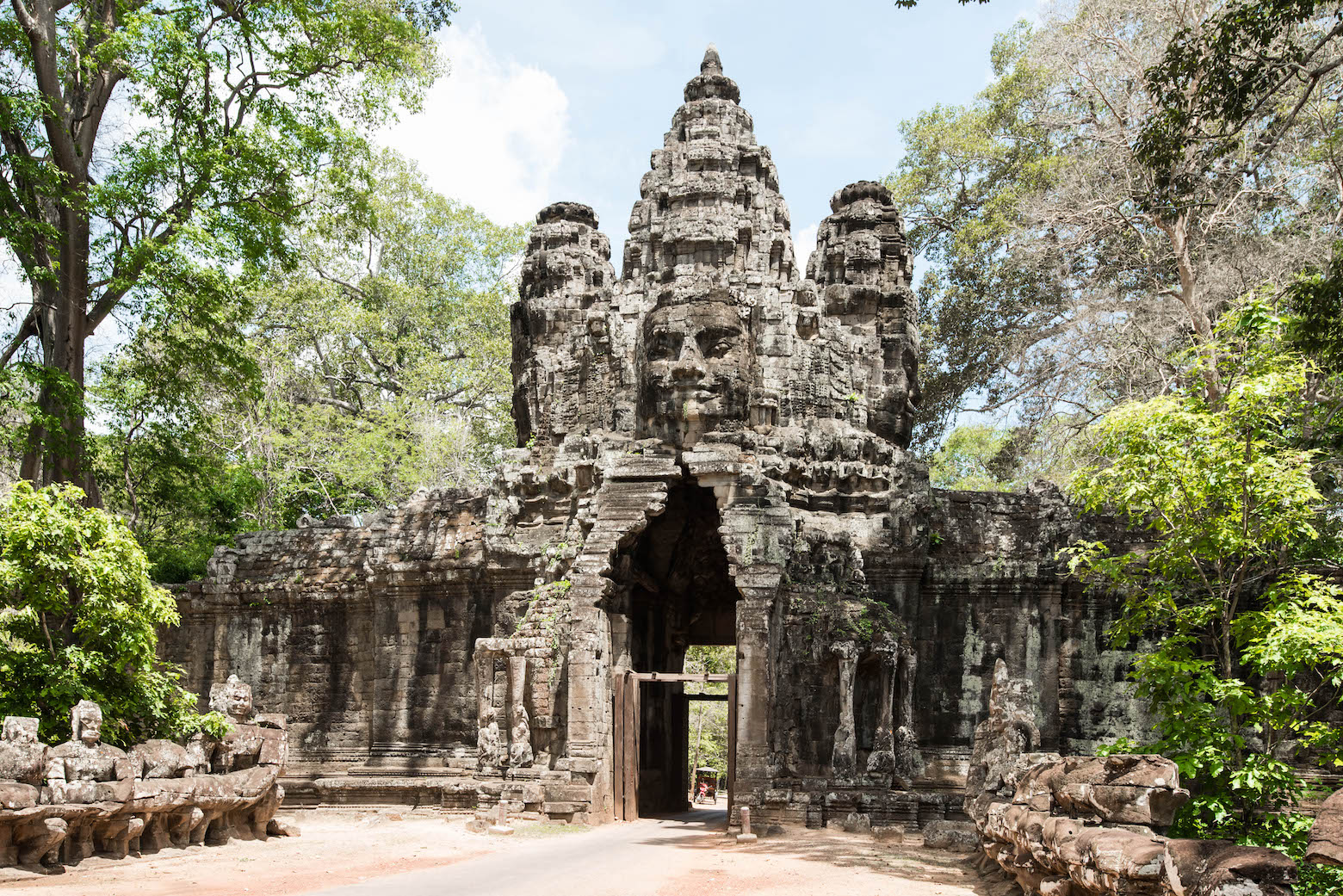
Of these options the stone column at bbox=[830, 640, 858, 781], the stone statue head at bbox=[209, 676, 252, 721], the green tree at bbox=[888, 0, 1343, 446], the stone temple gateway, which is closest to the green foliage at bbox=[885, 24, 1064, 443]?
the green tree at bbox=[888, 0, 1343, 446]

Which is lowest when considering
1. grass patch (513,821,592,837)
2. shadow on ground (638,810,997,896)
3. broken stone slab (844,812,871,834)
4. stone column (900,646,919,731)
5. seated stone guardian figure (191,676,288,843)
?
grass patch (513,821,592,837)

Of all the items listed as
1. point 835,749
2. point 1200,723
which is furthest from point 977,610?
point 1200,723

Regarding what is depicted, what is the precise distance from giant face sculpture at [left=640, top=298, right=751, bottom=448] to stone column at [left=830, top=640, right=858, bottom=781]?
3.78m

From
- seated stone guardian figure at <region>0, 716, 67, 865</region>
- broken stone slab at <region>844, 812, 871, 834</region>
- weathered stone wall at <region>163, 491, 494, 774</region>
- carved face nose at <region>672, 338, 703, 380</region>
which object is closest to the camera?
seated stone guardian figure at <region>0, 716, 67, 865</region>

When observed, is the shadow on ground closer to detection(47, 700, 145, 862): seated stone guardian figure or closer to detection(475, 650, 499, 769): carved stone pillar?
detection(475, 650, 499, 769): carved stone pillar

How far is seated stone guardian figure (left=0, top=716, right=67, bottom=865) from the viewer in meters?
9.25

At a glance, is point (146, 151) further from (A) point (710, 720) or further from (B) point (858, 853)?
(A) point (710, 720)

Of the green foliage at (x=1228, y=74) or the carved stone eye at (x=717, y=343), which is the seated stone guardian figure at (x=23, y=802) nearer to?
the carved stone eye at (x=717, y=343)

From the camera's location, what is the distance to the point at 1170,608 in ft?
37.9

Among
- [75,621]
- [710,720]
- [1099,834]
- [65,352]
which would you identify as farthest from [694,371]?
[710,720]

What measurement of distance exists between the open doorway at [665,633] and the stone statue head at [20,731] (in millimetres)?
7958

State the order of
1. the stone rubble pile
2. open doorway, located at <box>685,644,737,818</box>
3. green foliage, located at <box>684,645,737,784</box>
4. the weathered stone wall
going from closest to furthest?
the stone rubble pile, the weathered stone wall, open doorway, located at <box>685,644,737,818</box>, green foliage, located at <box>684,645,737,784</box>

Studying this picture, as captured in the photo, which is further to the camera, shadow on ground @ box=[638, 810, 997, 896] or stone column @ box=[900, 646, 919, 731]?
stone column @ box=[900, 646, 919, 731]

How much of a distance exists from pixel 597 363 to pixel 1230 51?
35.9 feet
